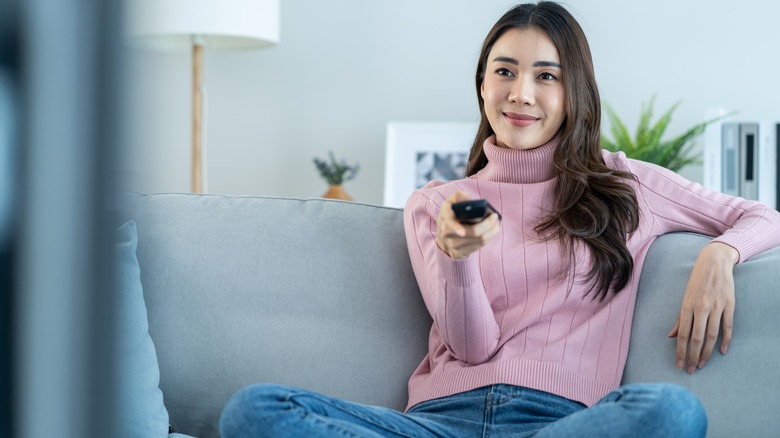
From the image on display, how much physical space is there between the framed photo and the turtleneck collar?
123 centimetres

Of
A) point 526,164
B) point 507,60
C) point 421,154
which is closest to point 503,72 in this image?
point 507,60

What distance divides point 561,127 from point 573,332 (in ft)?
1.24

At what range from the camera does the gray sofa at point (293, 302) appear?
1.50m

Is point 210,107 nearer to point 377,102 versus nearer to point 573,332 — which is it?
point 377,102

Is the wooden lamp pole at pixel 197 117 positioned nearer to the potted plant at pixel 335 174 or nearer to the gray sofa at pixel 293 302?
the potted plant at pixel 335 174

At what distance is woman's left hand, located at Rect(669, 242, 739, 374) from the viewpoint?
1.29 m

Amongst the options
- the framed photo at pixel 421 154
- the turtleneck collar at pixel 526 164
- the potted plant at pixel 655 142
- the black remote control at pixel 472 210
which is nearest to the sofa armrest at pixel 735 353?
the turtleneck collar at pixel 526 164

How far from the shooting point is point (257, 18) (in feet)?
8.86

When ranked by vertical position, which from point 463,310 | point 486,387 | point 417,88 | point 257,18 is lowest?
point 486,387

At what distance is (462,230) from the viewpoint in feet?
3.52

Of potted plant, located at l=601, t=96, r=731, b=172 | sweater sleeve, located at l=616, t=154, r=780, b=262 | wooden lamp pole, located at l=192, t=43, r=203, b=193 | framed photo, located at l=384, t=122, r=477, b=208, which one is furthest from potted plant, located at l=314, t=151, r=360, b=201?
sweater sleeve, located at l=616, t=154, r=780, b=262

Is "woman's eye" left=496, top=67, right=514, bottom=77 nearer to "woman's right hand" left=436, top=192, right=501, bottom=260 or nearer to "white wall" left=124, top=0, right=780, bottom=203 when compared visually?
"woman's right hand" left=436, top=192, right=501, bottom=260

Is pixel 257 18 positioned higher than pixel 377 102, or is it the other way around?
pixel 257 18

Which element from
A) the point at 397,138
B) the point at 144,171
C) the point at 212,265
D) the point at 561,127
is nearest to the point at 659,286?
the point at 561,127
